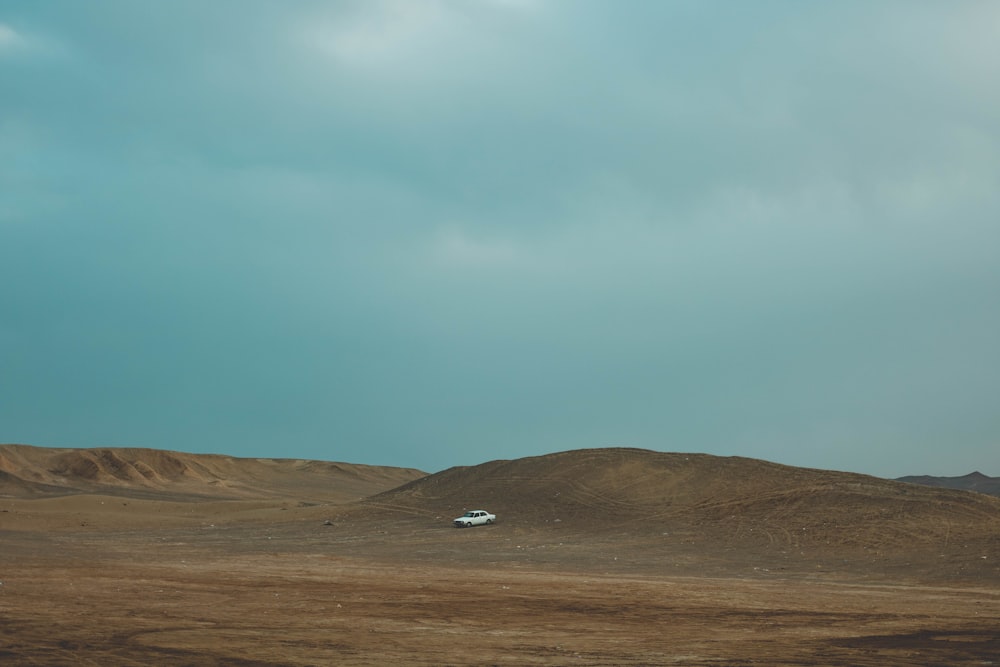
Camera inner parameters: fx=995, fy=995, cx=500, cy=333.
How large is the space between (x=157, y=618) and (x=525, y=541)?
33669 mm

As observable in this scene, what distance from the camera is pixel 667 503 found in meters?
58.3

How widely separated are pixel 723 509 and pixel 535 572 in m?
22.2

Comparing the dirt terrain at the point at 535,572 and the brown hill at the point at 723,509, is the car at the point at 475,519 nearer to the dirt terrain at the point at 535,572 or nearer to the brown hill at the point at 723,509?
the brown hill at the point at 723,509

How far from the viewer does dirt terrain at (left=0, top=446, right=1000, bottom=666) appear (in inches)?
635

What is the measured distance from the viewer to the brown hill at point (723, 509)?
44.1 meters

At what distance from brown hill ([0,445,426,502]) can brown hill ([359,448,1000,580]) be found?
34758mm

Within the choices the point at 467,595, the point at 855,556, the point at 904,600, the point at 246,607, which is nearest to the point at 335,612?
the point at 246,607

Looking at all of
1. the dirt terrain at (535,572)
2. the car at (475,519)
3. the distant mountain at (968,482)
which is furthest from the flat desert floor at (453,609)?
the distant mountain at (968,482)

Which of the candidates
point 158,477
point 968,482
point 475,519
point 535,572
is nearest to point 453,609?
point 535,572

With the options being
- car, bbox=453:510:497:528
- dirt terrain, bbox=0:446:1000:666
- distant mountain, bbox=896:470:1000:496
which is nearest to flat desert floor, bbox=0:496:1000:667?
dirt terrain, bbox=0:446:1000:666

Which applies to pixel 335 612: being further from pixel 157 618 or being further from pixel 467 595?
pixel 467 595

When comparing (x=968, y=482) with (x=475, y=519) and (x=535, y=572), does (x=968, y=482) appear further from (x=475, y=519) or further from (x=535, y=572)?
(x=535, y=572)

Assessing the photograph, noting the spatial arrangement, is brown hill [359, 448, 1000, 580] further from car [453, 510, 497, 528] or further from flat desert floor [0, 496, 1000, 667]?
flat desert floor [0, 496, 1000, 667]

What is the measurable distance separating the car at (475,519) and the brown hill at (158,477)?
137ft
